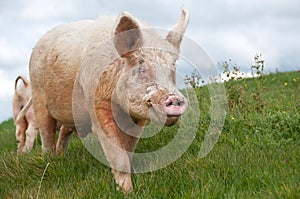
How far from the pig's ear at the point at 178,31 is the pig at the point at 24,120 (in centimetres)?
613

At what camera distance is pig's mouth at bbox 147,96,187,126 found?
3.71 metres

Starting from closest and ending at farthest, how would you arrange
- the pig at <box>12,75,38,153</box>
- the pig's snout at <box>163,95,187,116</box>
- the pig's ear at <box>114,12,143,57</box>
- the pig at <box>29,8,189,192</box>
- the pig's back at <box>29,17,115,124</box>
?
the pig's snout at <box>163,95,187,116</box>
the pig at <box>29,8,189,192</box>
the pig's ear at <box>114,12,143,57</box>
the pig's back at <box>29,17,115,124</box>
the pig at <box>12,75,38,153</box>

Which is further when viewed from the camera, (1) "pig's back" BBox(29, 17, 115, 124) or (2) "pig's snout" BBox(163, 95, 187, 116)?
(1) "pig's back" BBox(29, 17, 115, 124)

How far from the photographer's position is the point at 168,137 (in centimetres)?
623

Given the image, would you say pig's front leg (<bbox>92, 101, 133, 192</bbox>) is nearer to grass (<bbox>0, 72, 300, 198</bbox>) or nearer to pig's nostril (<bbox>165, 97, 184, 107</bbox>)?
grass (<bbox>0, 72, 300, 198</bbox>)

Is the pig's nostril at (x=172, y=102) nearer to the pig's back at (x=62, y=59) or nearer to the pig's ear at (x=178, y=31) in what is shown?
the pig's ear at (x=178, y=31)

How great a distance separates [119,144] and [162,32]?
3.70ft

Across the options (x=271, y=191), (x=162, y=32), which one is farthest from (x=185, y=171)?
(x=162, y=32)

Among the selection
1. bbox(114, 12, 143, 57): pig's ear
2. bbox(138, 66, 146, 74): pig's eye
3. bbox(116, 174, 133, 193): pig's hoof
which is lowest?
bbox(116, 174, 133, 193): pig's hoof

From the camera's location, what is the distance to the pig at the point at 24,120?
34.1 ft

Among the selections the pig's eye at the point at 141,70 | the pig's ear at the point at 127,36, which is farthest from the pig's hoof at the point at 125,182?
the pig's ear at the point at 127,36

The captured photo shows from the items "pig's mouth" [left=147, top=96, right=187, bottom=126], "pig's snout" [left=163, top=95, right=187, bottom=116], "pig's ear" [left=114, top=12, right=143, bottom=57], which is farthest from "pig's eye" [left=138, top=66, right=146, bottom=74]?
"pig's snout" [left=163, top=95, right=187, bottom=116]

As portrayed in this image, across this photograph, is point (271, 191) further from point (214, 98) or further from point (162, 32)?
point (214, 98)

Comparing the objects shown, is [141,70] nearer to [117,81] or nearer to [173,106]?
[117,81]
